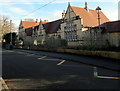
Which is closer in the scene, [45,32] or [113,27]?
[113,27]

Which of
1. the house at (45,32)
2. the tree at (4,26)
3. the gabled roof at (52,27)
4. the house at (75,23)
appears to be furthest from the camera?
the tree at (4,26)

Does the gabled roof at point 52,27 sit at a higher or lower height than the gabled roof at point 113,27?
higher

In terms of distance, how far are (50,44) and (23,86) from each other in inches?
666

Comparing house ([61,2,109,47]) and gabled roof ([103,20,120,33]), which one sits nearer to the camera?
gabled roof ([103,20,120,33])

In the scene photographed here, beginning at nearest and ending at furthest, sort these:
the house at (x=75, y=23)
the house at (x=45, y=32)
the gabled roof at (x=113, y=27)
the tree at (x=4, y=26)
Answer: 1. the gabled roof at (x=113, y=27)
2. the house at (x=75, y=23)
3. the house at (x=45, y=32)
4. the tree at (x=4, y=26)

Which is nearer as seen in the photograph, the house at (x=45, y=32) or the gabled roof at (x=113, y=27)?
the gabled roof at (x=113, y=27)

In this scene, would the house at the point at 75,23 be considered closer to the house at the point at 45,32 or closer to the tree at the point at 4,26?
the house at the point at 45,32

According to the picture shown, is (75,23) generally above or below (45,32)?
above

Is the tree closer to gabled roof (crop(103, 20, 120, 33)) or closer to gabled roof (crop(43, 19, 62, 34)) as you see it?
gabled roof (crop(43, 19, 62, 34))

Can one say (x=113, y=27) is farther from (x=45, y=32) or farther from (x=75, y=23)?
(x=45, y=32)


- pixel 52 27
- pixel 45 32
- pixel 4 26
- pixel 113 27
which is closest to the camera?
pixel 113 27

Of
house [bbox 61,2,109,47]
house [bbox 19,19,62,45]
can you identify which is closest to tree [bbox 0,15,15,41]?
house [bbox 19,19,62,45]

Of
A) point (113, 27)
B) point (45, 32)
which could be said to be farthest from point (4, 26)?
point (113, 27)

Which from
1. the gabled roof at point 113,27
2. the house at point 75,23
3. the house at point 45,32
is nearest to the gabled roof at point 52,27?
the house at point 45,32
